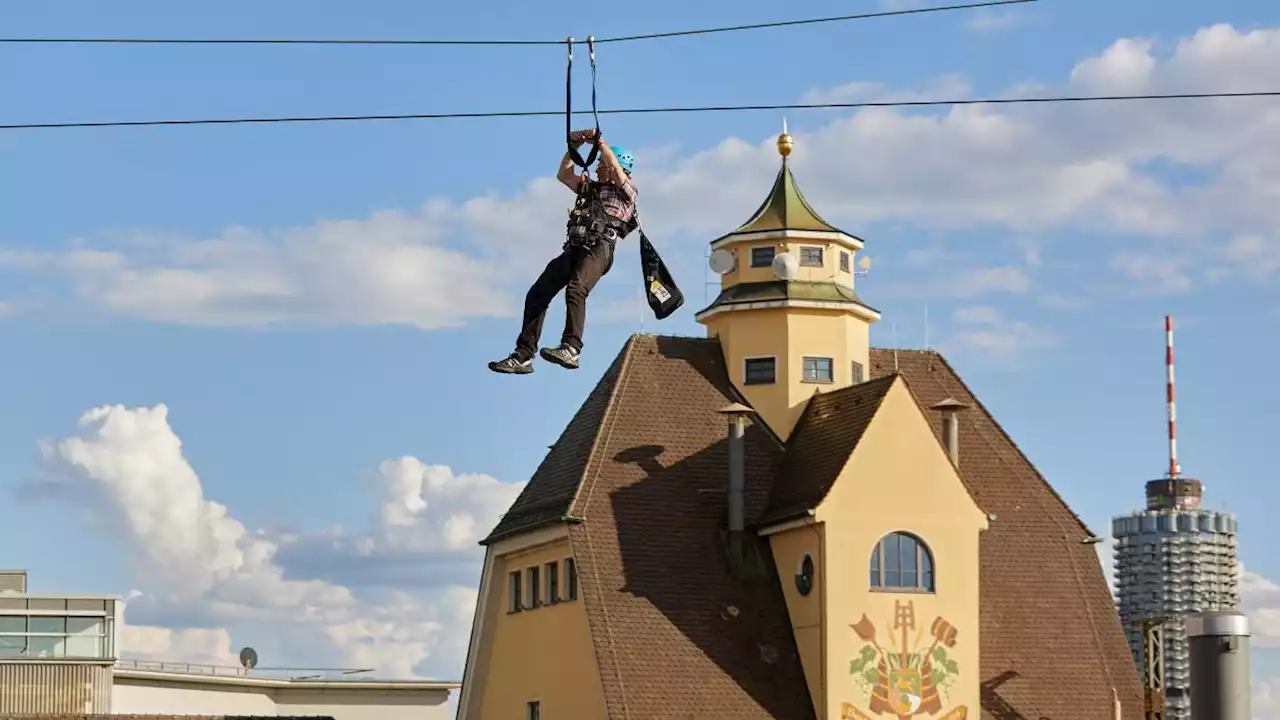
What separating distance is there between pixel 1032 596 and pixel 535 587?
12.7m

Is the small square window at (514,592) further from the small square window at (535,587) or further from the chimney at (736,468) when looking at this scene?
the chimney at (736,468)

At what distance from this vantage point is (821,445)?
62500mm

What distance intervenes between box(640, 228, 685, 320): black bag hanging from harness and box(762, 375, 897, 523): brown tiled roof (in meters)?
29.2

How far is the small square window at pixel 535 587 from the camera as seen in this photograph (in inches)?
2480

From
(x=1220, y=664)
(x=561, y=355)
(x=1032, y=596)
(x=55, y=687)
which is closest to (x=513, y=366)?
(x=561, y=355)

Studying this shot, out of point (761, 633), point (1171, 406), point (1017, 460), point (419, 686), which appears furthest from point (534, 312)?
point (1171, 406)

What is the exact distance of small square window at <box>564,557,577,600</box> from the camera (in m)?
60.8

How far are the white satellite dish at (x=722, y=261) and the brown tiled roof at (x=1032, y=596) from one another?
5408 mm

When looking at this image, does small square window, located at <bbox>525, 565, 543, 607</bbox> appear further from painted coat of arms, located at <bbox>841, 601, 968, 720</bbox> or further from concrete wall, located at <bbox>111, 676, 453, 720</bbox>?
concrete wall, located at <bbox>111, 676, 453, 720</bbox>

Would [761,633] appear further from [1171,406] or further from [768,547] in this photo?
[1171,406]

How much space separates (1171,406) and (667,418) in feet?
317

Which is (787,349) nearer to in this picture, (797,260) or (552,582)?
(797,260)

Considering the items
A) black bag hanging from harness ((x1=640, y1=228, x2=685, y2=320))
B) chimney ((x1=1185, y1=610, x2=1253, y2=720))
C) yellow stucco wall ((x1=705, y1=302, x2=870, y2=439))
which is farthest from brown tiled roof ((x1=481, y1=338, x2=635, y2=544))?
chimney ((x1=1185, y1=610, x2=1253, y2=720))

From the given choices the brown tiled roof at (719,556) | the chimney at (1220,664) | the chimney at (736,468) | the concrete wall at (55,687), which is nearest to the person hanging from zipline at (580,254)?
the chimney at (1220,664)
